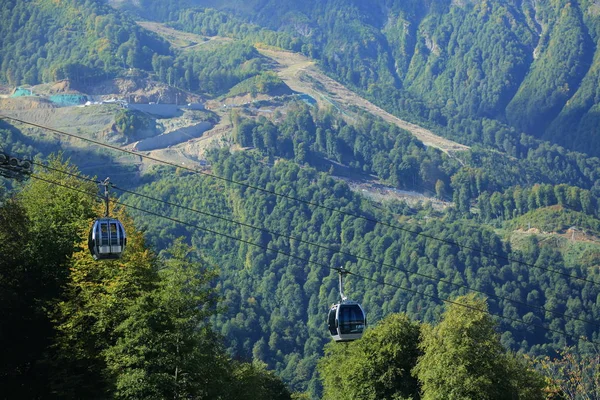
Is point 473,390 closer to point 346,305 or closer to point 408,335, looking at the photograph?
point 408,335

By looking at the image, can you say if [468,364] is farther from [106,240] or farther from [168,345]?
[106,240]

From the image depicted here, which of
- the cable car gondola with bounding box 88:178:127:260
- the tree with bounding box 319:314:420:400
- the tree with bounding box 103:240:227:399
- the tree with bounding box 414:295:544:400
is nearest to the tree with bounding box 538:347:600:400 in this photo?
the tree with bounding box 414:295:544:400

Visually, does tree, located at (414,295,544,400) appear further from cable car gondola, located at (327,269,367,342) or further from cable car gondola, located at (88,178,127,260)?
cable car gondola, located at (88,178,127,260)

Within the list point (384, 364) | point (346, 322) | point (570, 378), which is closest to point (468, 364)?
point (570, 378)

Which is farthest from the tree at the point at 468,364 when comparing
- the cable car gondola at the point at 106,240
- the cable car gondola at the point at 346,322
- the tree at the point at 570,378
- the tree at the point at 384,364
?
the cable car gondola at the point at 106,240

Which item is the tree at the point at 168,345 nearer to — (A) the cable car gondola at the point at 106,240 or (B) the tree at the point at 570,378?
(A) the cable car gondola at the point at 106,240

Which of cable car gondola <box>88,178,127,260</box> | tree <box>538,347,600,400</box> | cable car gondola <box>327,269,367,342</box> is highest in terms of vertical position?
cable car gondola <box>88,178,127,260</box>
